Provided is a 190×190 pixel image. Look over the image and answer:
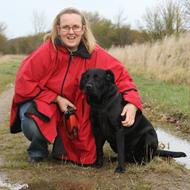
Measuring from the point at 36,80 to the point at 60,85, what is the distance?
0.97 ft

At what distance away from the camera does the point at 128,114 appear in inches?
199

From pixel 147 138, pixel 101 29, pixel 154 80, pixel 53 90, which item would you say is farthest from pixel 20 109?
pixel 101 29

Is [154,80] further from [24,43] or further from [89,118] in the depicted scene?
[24,43]

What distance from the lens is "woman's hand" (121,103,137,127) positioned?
5016 millimetres

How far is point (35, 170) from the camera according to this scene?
17.2 feet

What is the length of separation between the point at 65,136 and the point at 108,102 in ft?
2.92

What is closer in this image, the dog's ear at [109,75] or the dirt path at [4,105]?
the dog's ear at [109,75]

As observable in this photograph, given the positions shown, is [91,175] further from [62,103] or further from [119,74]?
[119,74]

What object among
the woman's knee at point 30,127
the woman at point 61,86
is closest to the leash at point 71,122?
the woman at point 61,86

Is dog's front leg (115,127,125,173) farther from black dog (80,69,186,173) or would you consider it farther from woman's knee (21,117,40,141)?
woman's knee (21,117,40,141)

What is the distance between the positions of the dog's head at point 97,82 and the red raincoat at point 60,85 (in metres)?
0.40

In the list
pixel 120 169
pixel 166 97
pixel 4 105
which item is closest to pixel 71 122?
pixel 120 169

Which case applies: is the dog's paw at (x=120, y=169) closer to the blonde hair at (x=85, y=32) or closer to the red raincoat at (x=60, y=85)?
the red raincoat at (x=60, y=85)

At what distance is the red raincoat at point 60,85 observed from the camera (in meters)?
5.38
